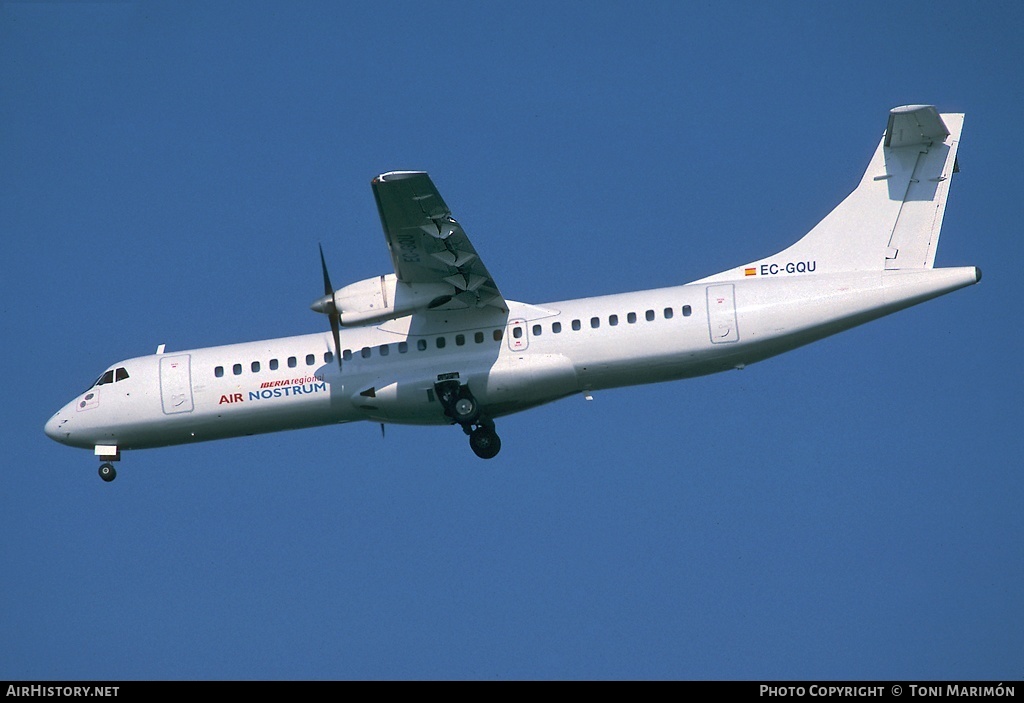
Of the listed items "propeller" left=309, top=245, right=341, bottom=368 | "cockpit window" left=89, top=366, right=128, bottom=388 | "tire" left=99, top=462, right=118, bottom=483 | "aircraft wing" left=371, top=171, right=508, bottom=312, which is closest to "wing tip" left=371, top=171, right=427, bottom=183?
"aircraft wing" left=371, top=171, right=508, bottom=312

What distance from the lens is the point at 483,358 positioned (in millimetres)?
26016

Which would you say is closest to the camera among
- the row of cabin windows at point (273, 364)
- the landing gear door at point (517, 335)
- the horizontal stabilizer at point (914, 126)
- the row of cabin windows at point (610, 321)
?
the horizontal stabilizer at point (914, 126)

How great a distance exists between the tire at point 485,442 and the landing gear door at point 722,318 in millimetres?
5169

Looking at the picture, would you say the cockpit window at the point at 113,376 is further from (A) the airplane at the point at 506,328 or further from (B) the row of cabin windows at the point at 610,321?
(B) the row of cabin windows at the point at 610,321

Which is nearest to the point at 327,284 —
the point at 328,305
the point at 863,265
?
the point at 328,305

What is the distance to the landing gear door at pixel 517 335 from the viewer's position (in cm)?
2588

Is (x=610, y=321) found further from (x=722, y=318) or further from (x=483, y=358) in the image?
(x=483, y=358)

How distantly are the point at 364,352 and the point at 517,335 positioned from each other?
3238 millimetres

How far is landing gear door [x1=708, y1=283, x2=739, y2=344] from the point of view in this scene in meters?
24.9

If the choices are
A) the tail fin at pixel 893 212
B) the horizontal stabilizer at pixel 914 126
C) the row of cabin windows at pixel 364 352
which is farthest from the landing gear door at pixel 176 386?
the horizontal stabilizer at pixel 914 126

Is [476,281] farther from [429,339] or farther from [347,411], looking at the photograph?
[347,411]

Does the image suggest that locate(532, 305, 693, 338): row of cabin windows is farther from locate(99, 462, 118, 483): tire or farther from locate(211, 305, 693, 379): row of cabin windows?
locate(99, 462, 118, 483): tire

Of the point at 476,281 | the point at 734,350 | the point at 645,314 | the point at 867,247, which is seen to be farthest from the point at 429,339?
the point at 867,247

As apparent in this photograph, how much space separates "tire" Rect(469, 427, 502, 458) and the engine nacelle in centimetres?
324
